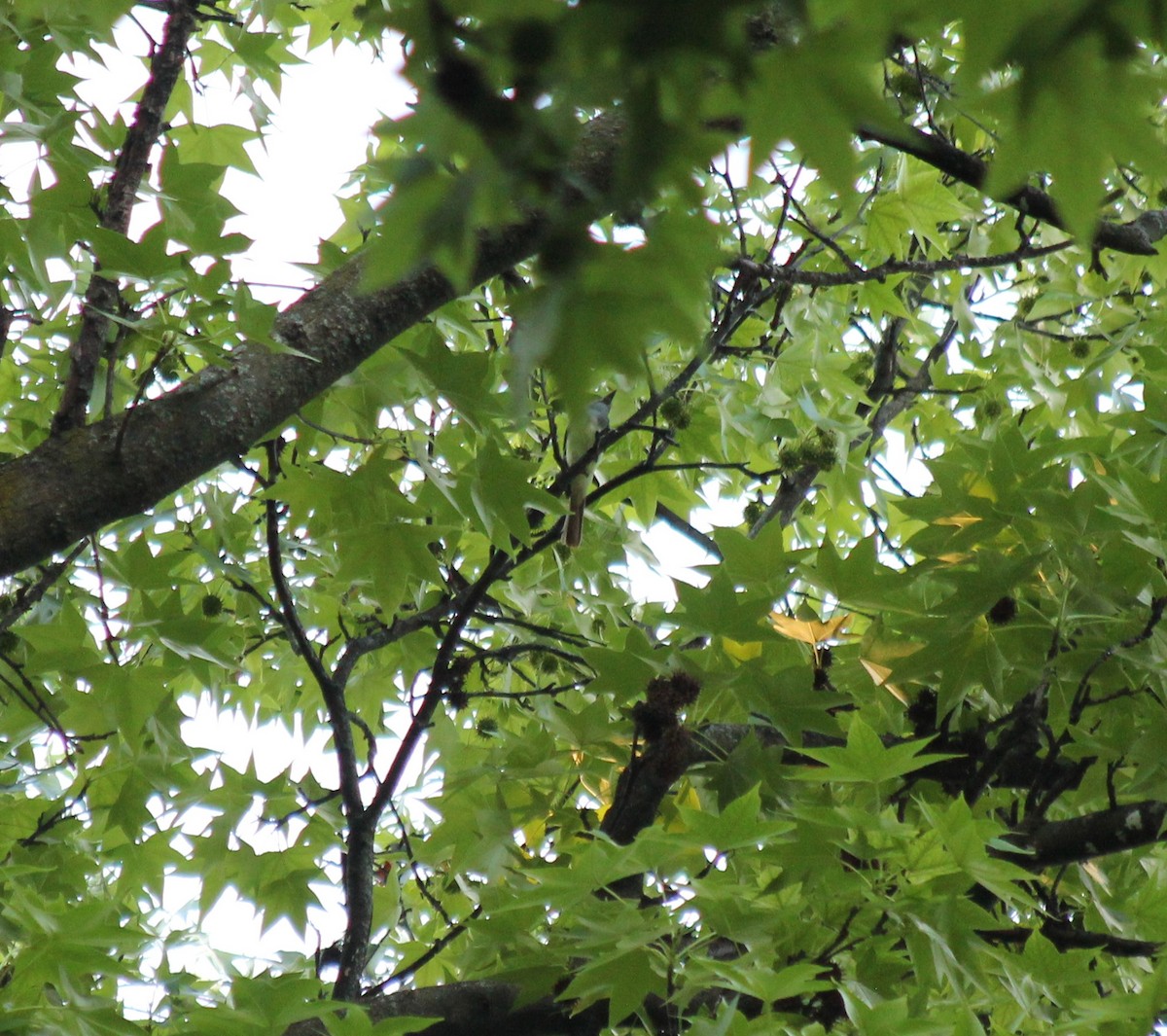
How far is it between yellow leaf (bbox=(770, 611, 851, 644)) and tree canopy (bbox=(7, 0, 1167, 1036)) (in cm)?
1

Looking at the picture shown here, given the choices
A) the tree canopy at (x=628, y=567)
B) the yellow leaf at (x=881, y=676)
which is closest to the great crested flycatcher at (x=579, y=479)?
the tree canopy at (x=628, y=567)

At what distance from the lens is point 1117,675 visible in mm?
1826

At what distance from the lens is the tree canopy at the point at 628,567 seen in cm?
50

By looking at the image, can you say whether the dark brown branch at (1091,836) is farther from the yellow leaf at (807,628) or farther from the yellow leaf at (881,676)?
the yellow leaf at (807,628)

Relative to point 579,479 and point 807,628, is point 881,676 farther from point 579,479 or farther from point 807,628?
point 579,479

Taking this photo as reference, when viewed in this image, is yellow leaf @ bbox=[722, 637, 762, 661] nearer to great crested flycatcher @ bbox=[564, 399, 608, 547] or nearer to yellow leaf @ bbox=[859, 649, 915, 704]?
yellow leaf @ bbox=[859, 649, 915, 704]

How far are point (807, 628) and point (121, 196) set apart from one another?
1.48 m

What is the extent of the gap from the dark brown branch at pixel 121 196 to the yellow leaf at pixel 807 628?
117cm

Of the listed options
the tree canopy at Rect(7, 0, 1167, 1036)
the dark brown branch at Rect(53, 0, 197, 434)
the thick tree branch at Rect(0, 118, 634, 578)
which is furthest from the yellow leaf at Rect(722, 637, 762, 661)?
the dark brown branch at Rect(53, 0, 197, 434)

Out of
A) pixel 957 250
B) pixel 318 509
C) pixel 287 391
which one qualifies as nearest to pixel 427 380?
pixel 287 391

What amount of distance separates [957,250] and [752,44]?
204 centimetres

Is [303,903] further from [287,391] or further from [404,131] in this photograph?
[404,131]

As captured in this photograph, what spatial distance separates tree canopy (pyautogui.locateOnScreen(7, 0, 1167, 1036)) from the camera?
0.50m

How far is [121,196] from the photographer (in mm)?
2100
